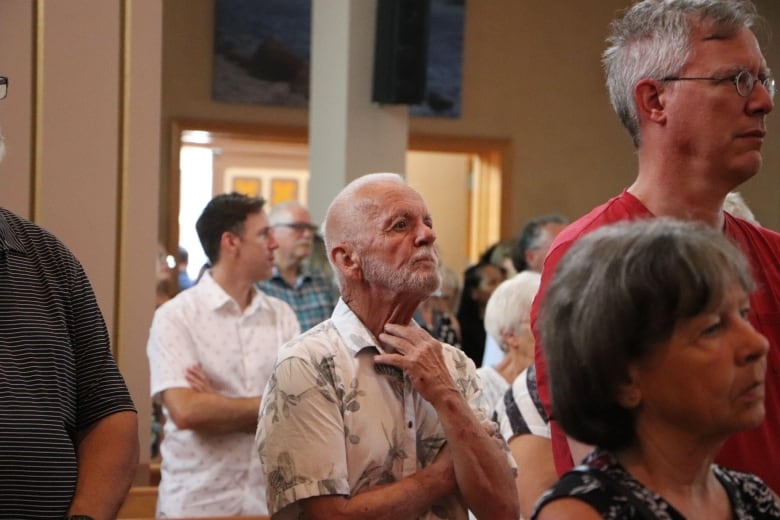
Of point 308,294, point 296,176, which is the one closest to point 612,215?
point 308,294

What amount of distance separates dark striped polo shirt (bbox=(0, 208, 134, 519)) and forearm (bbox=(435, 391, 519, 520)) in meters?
0.61

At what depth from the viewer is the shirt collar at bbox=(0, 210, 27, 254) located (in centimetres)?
212

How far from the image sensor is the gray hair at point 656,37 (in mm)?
1991

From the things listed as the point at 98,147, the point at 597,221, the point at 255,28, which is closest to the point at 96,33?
the point at 98,147

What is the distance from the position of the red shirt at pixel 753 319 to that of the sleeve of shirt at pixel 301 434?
0.48 metres

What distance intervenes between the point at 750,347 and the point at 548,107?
29.3ft

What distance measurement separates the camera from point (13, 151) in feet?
11.2

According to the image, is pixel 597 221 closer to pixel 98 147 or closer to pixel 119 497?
pixel 119 497

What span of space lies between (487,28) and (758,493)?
873 centimetres

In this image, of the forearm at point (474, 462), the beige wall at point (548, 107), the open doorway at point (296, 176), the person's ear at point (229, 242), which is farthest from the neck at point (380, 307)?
the beige wall at point (548, 107)

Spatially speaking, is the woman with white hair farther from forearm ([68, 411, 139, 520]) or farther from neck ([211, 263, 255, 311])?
forearm ([68, 411, 139, 520])

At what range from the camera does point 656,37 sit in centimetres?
203

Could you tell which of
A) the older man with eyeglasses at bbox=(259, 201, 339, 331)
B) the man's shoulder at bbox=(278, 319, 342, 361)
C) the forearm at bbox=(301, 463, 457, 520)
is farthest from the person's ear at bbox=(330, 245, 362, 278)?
the older man with eyeglasses at bbox=(259, 201, 339, 331)

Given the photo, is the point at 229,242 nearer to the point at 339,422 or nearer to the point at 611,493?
the point at 339,422
